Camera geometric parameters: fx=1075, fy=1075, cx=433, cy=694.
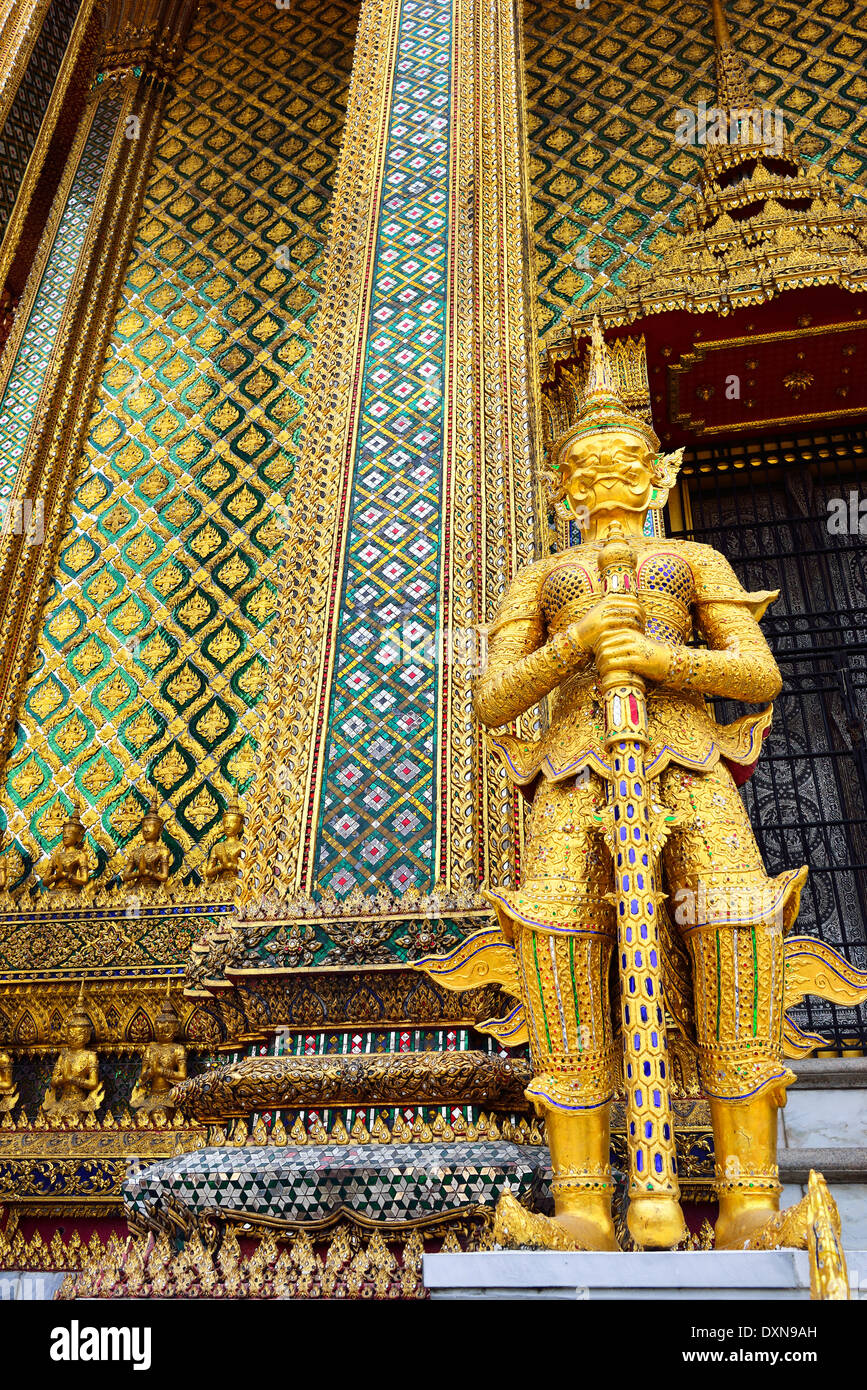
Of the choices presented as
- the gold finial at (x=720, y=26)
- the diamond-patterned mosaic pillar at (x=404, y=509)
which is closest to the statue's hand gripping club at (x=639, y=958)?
the diamond-patterned mosaic pillar at (x=404, y=509)

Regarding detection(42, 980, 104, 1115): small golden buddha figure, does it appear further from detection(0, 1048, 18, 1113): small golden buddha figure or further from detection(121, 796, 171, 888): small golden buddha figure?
detection(121, 796, 171, 888): small golden buddha figure

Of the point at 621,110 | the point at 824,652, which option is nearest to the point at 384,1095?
the point at 824,652

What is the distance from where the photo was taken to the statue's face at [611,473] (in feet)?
9.20

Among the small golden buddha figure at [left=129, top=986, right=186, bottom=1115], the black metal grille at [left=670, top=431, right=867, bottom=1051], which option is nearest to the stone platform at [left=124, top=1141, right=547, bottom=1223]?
the small golden buddha figure at [left=129, top=986, right=186, bottom=1115]

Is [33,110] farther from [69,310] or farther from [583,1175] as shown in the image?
[583,1175]

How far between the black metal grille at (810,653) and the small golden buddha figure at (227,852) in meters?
2.40

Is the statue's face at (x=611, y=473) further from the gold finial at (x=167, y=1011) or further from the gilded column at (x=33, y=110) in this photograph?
the gilded column at (x=33, y=110)

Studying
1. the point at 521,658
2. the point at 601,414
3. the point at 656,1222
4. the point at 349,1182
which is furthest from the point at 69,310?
the point at 656,1222

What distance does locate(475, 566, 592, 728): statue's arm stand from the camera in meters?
2.51

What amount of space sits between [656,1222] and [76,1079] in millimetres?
2914

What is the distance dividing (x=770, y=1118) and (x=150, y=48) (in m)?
8.04

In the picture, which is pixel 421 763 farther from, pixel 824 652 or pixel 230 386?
pixel 230 386

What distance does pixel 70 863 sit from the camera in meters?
4.70

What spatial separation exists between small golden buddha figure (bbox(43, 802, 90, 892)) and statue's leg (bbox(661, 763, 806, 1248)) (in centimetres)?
315
